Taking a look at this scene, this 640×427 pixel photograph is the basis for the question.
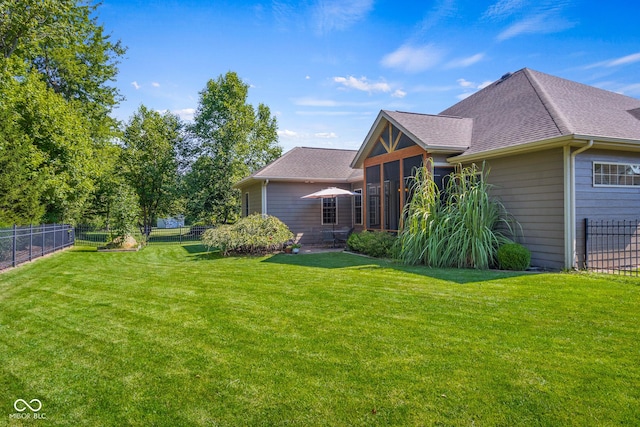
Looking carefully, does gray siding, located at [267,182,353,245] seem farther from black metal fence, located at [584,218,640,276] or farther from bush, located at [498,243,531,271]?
black metal fence, located at [584,218,640,276]

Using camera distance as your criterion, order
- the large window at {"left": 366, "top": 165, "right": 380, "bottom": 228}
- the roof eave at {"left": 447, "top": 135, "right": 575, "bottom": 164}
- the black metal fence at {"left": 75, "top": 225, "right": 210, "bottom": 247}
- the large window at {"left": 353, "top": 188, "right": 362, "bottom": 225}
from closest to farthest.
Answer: the roof eave at {"left": 447, "top": 135, "right": 575, "bottom": 164} → the large window at {"left": 366, "top": 165, "right": 380, "bottom": 228} → the large window at {"left": 353, "top": 188, "right": 362, "bottom": 225} → the black metal fence at {"left": 75, "top": 225, "right": 210, "bottom": 247}

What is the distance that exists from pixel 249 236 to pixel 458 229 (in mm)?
6684

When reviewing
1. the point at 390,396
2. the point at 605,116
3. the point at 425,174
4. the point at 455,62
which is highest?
the point at 455,62

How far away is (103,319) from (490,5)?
13.2 metres

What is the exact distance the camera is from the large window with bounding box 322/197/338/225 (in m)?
16.2

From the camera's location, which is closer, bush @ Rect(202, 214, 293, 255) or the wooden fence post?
the wooden fence post

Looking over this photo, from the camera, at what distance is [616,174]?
850 cm

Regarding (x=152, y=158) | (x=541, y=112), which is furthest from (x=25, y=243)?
(x=152, y=158)

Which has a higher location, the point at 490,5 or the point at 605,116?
the point at 490,5

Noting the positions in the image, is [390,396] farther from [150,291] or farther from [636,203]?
[636,203]

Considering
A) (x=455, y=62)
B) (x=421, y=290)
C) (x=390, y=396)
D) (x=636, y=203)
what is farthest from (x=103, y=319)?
(x=455, y=62)

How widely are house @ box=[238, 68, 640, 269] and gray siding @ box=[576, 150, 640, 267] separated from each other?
0.8 inches

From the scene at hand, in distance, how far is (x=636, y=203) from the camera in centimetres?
875

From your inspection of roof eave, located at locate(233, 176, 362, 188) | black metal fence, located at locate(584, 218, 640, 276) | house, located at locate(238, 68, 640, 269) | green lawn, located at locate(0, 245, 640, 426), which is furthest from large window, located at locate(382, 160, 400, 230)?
green lawn, located at locate(0, 245, 640, 426)
